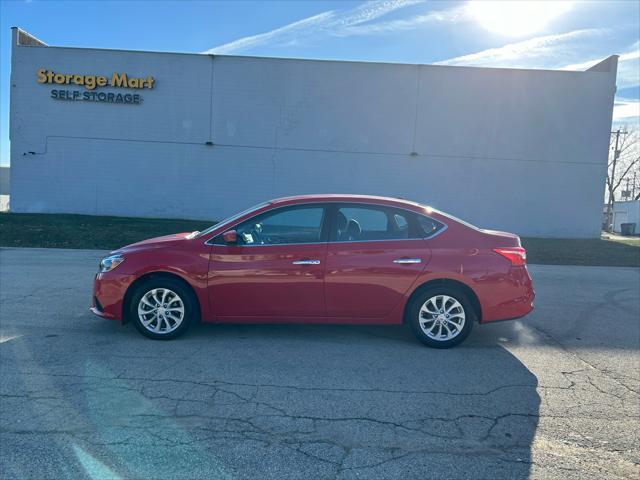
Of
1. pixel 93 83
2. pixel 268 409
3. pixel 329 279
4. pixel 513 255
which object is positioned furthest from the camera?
pixel 93 83

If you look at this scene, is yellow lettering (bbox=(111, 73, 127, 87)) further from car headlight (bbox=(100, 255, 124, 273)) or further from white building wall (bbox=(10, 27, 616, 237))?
car headlight (bbox=(100, 255, 124, 273))

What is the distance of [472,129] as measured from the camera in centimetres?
2212

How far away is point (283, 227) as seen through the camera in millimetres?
5609

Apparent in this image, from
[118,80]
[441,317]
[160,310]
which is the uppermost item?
[118,80]

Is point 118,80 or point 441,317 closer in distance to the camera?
point 441,317

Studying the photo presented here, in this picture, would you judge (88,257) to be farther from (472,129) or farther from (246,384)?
(472,129)

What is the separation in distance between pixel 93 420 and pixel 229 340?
82.3 inches

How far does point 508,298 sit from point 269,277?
2.60 m

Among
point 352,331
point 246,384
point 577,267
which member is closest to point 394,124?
point 577,267

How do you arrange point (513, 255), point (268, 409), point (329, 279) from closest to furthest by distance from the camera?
point (268, 409) → point (329, 279) → point (513, 255)

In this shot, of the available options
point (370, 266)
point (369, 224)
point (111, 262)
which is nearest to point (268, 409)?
point (370, 266)

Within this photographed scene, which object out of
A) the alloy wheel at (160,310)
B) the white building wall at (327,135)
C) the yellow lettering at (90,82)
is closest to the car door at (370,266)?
the alloy wheel at (160,310)

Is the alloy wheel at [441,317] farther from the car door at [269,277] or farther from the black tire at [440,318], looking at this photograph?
the car door at [269,277]

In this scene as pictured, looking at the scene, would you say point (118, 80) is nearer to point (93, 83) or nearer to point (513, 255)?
point (93, 83)
